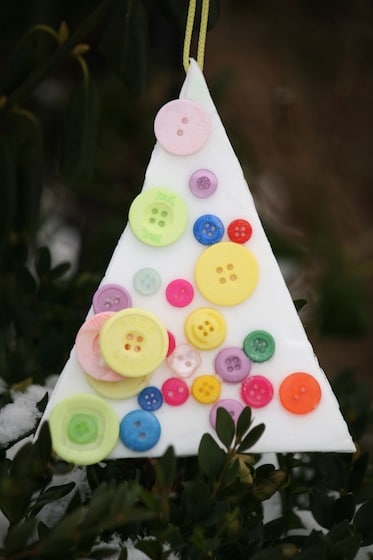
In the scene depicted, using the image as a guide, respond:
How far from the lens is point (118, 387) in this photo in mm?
857

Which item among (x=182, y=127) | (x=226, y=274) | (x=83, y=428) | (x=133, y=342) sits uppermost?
(x=182, y=127)

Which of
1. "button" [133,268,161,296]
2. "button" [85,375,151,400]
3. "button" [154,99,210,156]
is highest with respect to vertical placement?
"button" [154,99,210,156]

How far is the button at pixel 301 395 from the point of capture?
0.87m

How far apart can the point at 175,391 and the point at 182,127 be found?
297 millimetres

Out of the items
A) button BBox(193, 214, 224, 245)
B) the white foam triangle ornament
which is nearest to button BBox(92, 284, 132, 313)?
the white foam triangle ornament

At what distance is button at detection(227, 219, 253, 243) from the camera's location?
0.89 m

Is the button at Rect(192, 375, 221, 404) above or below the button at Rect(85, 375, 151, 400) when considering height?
above

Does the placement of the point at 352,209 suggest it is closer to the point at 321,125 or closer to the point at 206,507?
the point at 321,125

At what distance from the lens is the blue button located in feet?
2.82

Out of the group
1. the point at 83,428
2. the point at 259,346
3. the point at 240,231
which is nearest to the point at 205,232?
the point at 240,231

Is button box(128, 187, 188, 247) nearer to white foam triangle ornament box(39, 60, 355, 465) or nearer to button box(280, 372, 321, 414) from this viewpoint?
white foam triangle ornament box(39, 60, 355, 465)

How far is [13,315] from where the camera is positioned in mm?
1350

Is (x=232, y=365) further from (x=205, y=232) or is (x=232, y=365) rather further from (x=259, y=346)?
(x=205, y=232)

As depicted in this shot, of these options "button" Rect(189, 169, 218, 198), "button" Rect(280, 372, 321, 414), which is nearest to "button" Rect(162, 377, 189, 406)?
"button" Rect(280, 372, 321, 414)
